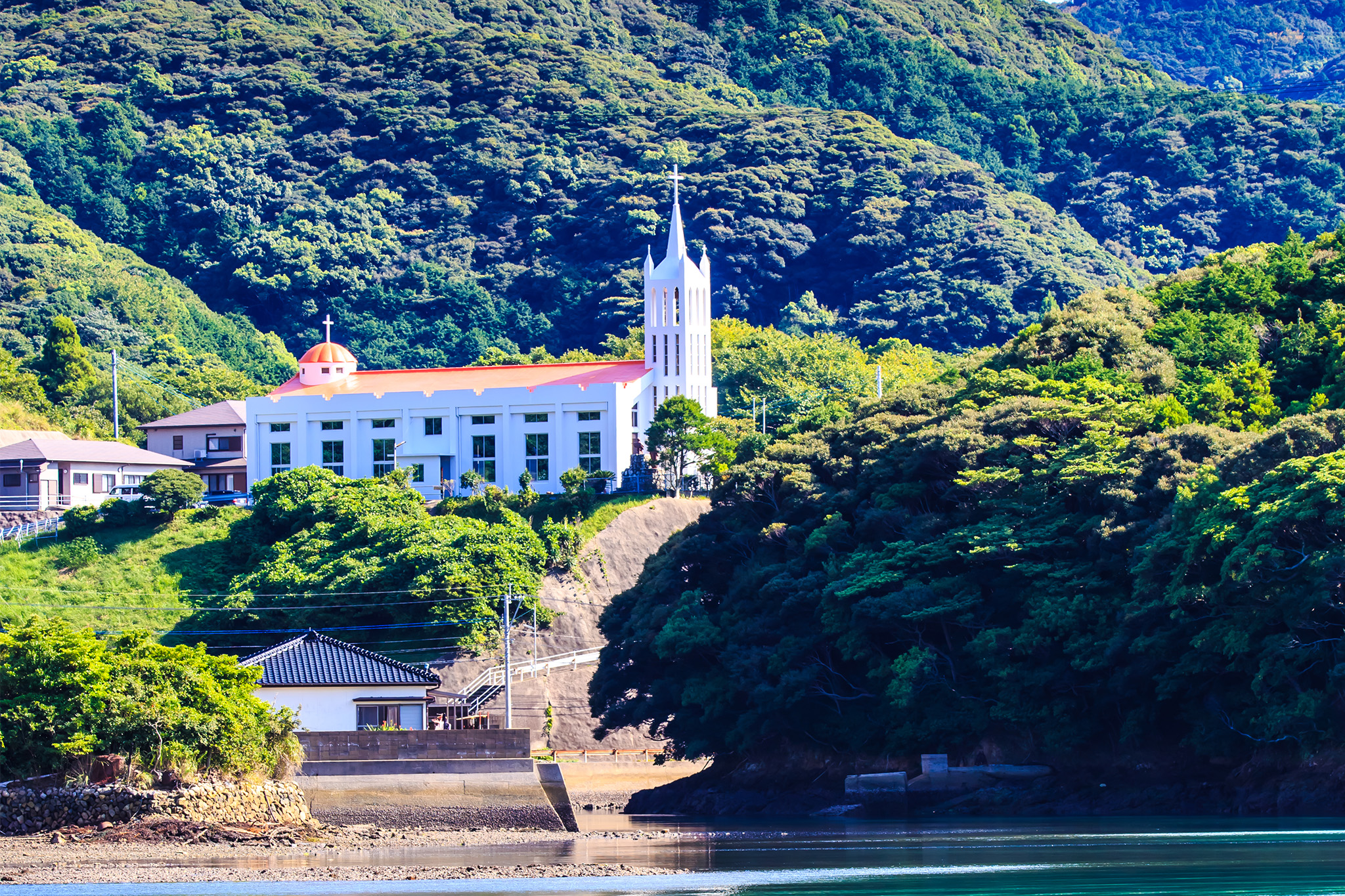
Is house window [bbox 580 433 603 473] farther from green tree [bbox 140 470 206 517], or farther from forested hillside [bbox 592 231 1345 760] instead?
green tree [bbox 140 470 206 517]

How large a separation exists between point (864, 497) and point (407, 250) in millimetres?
99127

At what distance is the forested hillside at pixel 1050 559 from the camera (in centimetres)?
4712

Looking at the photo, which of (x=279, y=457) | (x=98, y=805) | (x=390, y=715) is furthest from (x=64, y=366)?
(x=98, y=805)

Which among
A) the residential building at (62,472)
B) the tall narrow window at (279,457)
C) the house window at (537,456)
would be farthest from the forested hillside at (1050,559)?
the residential building at (62,472)

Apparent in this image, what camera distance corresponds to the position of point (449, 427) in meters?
85.7

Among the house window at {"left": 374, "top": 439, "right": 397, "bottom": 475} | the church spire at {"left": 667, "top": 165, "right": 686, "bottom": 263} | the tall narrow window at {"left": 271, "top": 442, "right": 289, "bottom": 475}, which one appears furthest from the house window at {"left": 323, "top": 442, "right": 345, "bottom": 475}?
the church spire at {"left": 667, "top": 165, "right": 686, "bottom": 263}

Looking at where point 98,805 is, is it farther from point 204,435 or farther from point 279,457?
point 204,435

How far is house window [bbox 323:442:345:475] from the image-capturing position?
286 feet

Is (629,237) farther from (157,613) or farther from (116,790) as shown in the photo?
(116,790)

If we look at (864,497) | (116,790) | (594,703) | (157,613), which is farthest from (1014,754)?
(157,613)

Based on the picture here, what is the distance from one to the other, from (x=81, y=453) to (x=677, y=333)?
28293 millimetres

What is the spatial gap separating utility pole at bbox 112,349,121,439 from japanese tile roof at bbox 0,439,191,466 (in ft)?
24.8

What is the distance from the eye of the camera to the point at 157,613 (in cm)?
7494

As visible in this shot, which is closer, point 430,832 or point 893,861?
point 893,861
